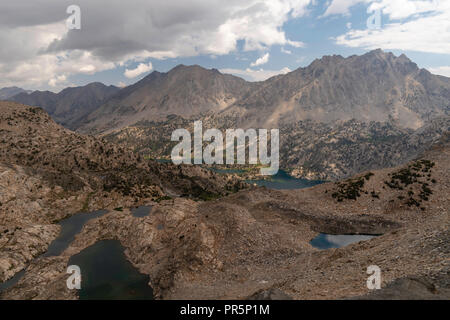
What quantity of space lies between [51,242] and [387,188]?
11763 centimetres

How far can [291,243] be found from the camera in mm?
67375

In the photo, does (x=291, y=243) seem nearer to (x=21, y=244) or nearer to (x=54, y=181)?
(x=21, y=244)

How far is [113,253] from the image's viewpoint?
8650 cm

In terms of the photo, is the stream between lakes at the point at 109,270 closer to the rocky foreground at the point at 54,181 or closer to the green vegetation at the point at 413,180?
the rocky foreground at the point at 54,181

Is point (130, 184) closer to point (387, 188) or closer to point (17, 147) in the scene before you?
point (17, 147)

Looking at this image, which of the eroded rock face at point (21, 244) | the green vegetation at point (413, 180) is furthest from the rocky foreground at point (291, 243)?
the eroded rock face at point (21, 244)

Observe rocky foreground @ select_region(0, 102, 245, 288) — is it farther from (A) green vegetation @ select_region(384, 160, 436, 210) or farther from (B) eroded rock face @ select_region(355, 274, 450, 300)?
(A) green vegetation @ select_region(384, 160, 436, 210)

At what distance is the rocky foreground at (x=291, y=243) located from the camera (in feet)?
125

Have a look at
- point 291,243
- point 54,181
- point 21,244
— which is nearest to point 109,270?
point 21,244

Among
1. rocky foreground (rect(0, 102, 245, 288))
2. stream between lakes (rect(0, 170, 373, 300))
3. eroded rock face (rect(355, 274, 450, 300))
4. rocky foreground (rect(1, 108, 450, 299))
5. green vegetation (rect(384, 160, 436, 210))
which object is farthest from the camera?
rocky foreground (rect(0, 102, 245, 288))

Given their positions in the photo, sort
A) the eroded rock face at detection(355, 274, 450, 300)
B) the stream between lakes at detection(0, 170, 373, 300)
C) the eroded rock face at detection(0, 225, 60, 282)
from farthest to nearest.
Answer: the eroded rock face at detection(0, 225, 60, 282) → the stream between lakes at detection(0, 170, 373, 300) → the eroded rock face at detection(355, 274, 450, 300)

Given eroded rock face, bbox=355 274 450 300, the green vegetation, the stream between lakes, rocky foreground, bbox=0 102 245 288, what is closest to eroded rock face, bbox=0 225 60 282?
rocky foreground, bbox=0 102 245 288

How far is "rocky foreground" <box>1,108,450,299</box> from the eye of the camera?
1497 inches
